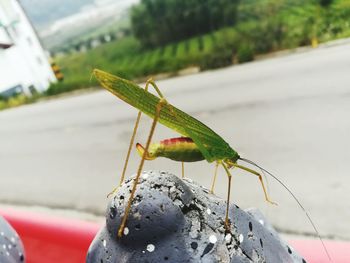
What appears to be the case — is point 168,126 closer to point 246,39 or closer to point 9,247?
point 9,247

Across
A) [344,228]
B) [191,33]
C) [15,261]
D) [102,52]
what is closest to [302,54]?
[191,33]

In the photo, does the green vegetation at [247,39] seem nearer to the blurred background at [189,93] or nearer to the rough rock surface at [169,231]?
the blurred background at [189,93]

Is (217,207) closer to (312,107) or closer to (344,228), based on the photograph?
(344,228)

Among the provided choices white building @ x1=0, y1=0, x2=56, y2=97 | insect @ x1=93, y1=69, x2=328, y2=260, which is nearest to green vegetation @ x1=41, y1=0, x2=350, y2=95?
white building @ x1=0, y1=0, x2=56, y2=97

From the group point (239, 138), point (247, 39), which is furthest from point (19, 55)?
point (247, 39)

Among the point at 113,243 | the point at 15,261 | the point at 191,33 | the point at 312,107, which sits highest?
the point at 113,243

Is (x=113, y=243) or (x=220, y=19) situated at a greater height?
(x=113, y=243)

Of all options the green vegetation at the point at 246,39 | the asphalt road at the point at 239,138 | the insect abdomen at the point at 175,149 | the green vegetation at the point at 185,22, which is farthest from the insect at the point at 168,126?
the green vegetation at the point at 185,22
